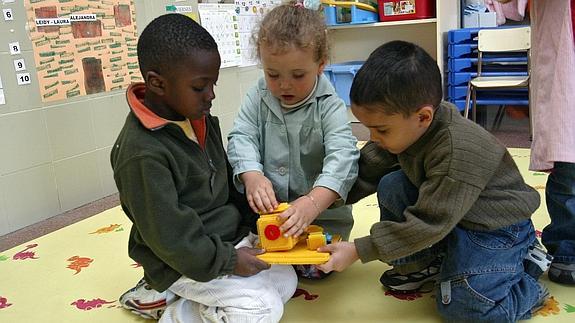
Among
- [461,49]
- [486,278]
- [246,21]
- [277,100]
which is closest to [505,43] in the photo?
[461,49]

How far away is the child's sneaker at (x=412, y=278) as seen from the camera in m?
1.09

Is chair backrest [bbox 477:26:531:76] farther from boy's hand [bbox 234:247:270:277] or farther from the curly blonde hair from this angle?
boy's hand [bbox 234:247:270:277]

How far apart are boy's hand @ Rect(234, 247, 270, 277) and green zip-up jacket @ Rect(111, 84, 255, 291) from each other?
0.07 feet

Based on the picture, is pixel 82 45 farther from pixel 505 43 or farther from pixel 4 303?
pixel 505 43

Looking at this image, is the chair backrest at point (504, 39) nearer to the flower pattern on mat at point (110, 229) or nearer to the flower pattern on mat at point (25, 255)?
the flower pattern on mat at point (110, 229)

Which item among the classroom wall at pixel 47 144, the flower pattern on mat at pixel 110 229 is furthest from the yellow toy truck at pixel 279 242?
the classroom wall at pixel 47 144

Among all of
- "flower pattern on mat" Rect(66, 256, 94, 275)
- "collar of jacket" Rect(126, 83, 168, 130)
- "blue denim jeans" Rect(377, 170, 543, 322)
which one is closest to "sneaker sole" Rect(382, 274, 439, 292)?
"blue denim jeans" Rect(377, 170, 543, 322)

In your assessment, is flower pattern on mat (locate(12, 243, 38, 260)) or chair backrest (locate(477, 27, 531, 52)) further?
chair backrest (locate(477, 27, 531, 52))

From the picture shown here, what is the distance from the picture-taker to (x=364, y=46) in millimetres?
3131

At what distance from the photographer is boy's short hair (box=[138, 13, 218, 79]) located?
0.86 metres

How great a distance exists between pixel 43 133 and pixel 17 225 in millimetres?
290

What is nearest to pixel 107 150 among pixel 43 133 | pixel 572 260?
pixel 43 133

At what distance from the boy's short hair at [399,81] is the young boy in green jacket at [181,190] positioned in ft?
0.81

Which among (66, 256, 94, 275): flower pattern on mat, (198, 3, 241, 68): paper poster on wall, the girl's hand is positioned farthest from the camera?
(198, 3, 241, 68): paper poster on wall
